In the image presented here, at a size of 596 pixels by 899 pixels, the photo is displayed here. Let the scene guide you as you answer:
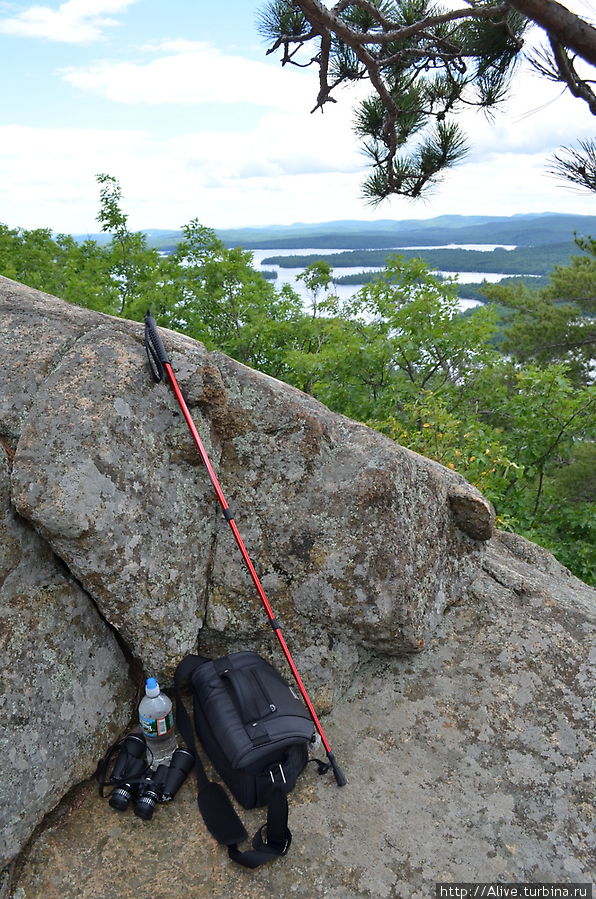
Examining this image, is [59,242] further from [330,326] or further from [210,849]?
[210,849]

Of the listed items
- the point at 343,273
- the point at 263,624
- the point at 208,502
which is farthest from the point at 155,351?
the point at 343,273

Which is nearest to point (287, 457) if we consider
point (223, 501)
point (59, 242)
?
point (223, 501)

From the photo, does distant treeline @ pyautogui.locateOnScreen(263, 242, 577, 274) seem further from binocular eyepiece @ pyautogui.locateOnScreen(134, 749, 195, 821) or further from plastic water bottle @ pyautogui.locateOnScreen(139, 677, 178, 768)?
binocular eyepiece @ pyautogui.locateOnScreen(134, 749, 195, 821)

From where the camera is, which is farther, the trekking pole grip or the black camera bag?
the trekking pole grip

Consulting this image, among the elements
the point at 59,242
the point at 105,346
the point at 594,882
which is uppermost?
the point at 59,242

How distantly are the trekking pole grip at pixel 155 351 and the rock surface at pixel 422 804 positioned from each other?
9.08ft

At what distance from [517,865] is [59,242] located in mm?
28518

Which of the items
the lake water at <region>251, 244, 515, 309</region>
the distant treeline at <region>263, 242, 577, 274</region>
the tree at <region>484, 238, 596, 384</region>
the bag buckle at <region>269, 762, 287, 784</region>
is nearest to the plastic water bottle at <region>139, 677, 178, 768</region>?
the bag buckle at <region>269, 762, 287, 784</region>

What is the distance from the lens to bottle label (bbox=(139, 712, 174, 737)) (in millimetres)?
3872

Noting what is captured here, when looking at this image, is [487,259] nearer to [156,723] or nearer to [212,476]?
[212,476]

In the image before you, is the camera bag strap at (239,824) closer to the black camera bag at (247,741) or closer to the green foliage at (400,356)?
the black camera bag at (247,741)

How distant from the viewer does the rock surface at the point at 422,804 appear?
3279 mm

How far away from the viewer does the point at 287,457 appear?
178 inches

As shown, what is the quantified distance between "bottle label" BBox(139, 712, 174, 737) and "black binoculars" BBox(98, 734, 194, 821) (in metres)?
0.12
